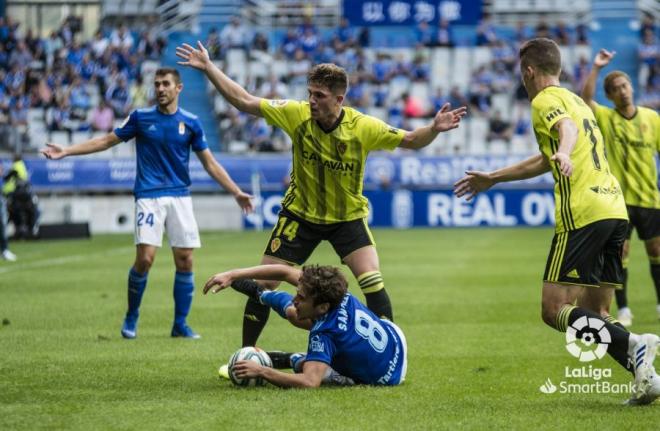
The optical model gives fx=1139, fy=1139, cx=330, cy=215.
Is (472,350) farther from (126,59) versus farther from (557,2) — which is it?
(557,2)

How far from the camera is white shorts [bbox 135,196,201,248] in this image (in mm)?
11320

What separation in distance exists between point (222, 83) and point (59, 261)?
14813 millimetres

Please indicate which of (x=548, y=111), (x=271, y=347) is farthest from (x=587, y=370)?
(x=271, y=347)

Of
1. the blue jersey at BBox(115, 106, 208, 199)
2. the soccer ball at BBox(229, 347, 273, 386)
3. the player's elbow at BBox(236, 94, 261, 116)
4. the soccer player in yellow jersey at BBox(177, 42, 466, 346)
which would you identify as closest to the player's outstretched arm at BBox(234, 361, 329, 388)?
the soccer ball at BBox(229, 347, 273, 386)

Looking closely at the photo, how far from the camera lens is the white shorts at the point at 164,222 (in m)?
11.3

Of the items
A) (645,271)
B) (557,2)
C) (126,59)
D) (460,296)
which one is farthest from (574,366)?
(557,2)

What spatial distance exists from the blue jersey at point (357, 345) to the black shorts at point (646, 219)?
4946 millimetres

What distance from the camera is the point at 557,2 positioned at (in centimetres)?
4397

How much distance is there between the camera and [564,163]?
6.88m

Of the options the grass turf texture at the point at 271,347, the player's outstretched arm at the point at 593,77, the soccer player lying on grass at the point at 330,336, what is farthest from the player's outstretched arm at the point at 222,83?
the player's outstretched arm at the point at 593,77

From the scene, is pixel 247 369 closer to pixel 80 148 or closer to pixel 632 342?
pixel 632 342

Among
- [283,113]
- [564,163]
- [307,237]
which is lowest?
[307,237]

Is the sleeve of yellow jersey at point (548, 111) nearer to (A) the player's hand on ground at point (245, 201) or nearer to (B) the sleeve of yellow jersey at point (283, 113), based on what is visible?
(B) the sleeve of yellow jersey at point (283, 113)

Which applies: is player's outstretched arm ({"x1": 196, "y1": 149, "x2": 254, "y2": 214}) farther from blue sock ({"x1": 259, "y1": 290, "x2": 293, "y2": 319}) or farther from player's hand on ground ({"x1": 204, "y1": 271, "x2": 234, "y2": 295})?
player's hand on ground ({"x1": 204, "y1": 271, "x2": 234, "y2": 295})
